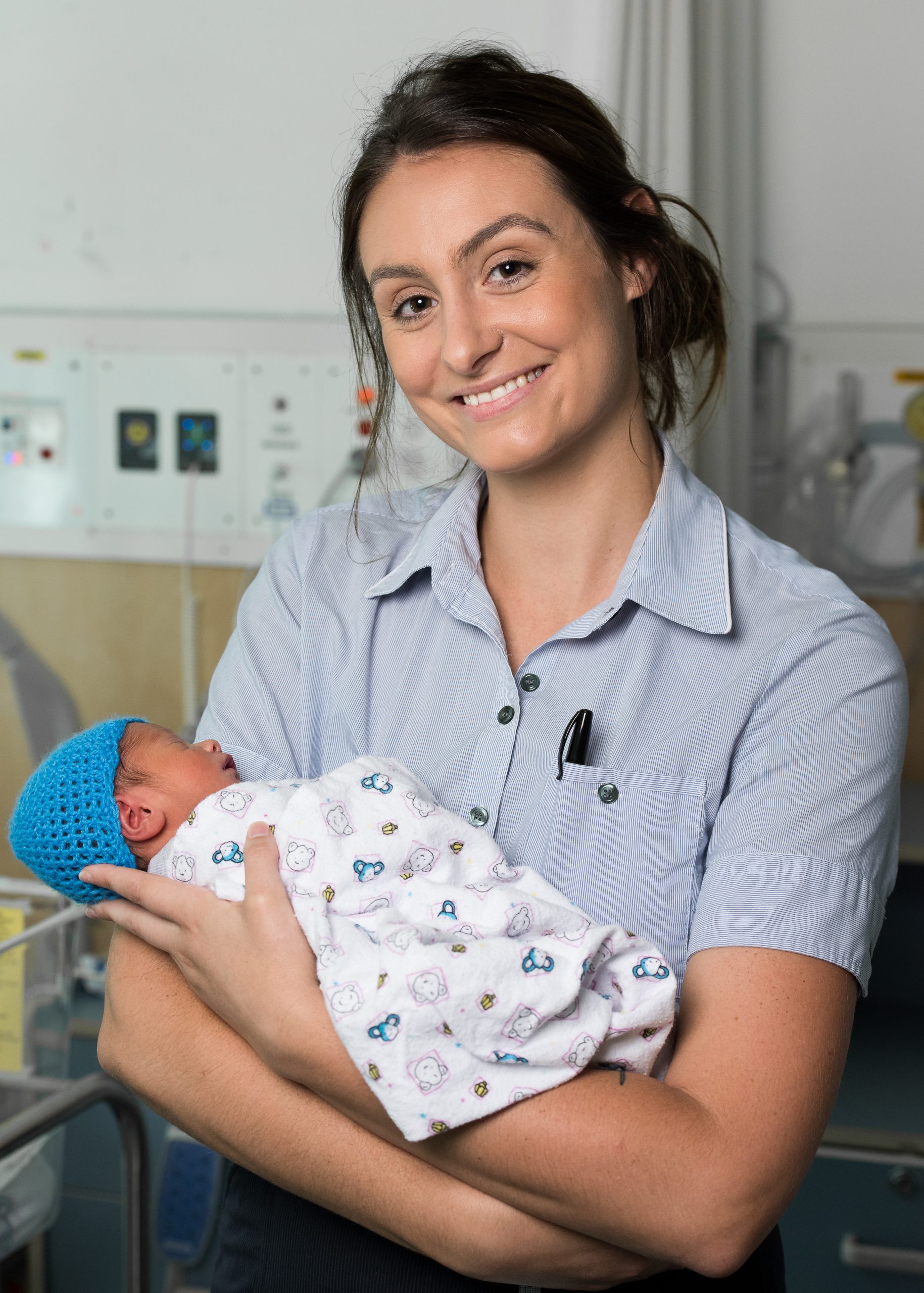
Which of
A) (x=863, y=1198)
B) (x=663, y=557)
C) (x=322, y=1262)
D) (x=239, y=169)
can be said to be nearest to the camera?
(x=322, y=1262)

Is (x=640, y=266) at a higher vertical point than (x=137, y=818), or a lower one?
higher

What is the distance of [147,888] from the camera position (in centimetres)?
98

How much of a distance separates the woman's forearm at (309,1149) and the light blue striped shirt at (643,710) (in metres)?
0.25

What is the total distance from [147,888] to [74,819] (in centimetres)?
14

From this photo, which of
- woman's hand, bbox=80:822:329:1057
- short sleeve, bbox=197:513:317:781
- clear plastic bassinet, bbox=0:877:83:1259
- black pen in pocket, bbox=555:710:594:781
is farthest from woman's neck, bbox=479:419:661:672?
clear plastic bassinet, bbox=0:877:83:1259

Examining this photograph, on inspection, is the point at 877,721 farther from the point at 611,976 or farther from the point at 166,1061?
the point at 166,1061

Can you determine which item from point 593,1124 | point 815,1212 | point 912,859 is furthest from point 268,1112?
point 815,1212

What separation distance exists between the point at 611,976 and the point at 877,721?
0.31 metres

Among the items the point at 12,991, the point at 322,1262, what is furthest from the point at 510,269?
the point at 12,991

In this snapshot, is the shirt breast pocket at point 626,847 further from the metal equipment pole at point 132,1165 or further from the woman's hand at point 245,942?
the metal equipment pole at point 132,1165

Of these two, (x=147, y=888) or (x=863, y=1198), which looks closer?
(x=147, y=888)

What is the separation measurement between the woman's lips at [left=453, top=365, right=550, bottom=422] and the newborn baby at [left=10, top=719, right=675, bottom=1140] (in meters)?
0.35

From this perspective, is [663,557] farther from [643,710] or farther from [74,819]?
[74,819]

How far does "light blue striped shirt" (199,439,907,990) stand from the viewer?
3.14 feet
